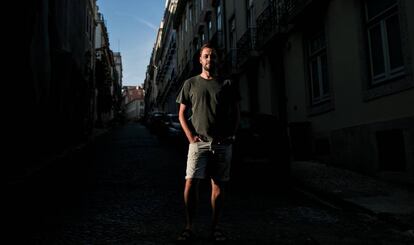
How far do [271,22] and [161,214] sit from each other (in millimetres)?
10163

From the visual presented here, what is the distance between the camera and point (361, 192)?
621 centimetres

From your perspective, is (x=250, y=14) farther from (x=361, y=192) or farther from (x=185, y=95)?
(x=185, y=95)

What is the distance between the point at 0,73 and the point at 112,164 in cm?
427

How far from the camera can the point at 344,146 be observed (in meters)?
8.92

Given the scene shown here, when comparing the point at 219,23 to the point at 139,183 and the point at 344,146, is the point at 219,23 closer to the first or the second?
the point at 344,146

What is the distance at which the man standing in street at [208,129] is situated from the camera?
3389mm

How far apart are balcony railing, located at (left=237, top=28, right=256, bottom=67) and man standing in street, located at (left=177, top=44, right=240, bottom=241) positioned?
11.9 m

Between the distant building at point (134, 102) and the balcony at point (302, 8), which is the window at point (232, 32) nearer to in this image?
the balcony at point (302, 8)

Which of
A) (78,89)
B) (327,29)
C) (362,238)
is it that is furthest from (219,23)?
(362,238)

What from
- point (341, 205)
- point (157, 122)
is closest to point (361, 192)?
point (341, 205)

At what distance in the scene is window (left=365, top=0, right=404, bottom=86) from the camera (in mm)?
7574

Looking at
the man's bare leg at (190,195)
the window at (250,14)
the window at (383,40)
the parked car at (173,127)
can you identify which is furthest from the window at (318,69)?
the man's bare leg at (190,195)

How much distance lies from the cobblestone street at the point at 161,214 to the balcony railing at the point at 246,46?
878cm

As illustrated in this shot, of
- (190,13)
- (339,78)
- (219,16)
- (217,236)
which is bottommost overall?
(217,236)
